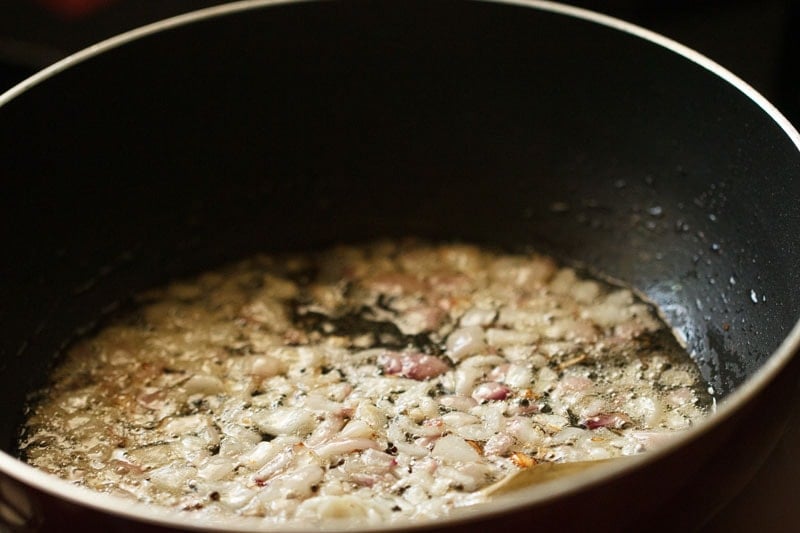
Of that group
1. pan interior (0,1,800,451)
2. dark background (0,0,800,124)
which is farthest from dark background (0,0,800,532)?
pan interior (0,1,800,451)

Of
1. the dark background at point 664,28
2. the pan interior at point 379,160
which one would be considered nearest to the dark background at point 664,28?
Answer: the dark background at point 664,28

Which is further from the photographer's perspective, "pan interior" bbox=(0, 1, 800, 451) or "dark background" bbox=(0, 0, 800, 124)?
"dark background" bbox=(0, 0, 800, 124)

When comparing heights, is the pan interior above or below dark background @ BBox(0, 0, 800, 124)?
below

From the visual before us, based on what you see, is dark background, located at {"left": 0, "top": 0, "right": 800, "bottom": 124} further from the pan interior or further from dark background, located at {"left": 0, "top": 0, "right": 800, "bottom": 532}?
the pan interior

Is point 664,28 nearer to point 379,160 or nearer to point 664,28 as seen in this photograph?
point 664,28

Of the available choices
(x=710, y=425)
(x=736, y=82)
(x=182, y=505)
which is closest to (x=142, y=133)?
(x=182, y=505)
